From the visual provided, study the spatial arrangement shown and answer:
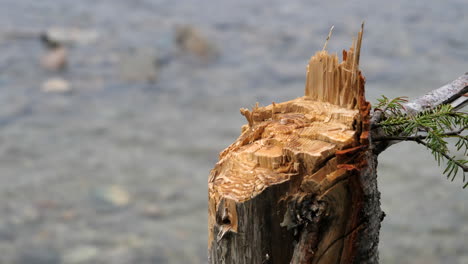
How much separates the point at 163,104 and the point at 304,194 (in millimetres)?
4440

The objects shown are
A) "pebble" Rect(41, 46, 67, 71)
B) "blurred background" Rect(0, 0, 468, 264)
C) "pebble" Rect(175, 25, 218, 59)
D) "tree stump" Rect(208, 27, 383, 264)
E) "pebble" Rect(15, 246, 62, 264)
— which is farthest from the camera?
"pebble" Rect(175, 25, 218, 59)

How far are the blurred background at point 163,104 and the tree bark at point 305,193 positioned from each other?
2544 millimetres

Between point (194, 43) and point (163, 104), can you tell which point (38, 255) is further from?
point (194, 43)

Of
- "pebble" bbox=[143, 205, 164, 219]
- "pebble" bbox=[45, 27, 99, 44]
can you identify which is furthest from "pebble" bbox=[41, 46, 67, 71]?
"pebble" bbox=[143, 205, 164, 219]

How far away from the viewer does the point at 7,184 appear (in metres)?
4.28

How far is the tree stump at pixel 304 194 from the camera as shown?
3.40ft

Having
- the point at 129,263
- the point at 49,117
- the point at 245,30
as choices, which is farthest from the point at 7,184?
the point at 245,30

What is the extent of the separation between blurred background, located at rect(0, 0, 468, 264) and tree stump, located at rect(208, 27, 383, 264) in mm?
2546

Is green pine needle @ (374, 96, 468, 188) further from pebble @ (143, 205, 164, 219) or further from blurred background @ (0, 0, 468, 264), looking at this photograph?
pebble @ (143, 205, 164, 219)

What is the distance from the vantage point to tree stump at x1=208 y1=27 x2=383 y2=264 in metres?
1.04

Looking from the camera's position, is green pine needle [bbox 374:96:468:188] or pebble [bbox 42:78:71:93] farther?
pebble [bbox 42:78:71:93]

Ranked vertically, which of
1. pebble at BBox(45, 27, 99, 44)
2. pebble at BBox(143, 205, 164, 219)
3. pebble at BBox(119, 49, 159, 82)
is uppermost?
pebble at BBox(45, 27, 99, 44)

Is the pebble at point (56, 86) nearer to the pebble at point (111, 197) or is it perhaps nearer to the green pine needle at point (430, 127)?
the pebble at point (111, 197)

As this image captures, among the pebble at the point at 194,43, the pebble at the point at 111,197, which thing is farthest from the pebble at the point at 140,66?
the pebble at the point at 111,197
